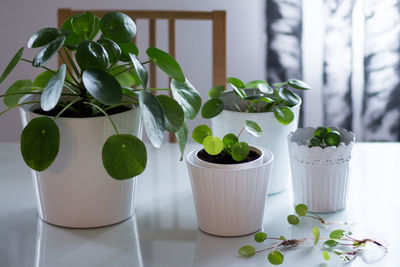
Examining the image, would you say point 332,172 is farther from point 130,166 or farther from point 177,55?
point 177,55

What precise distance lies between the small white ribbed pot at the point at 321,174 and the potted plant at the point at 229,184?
8 cm

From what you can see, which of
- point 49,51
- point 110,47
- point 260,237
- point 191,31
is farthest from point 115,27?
point 191,31

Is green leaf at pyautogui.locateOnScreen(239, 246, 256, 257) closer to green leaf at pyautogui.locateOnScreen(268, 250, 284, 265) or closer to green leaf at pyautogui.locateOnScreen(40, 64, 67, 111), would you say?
green leaf at pyautogui.locateOnScreen(268, 250, 284, 265)

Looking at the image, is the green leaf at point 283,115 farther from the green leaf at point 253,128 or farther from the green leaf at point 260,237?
the green leaf at point 260,237

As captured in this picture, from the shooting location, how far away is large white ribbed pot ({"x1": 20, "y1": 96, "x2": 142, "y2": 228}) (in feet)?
2.94

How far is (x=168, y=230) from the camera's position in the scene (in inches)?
38.3

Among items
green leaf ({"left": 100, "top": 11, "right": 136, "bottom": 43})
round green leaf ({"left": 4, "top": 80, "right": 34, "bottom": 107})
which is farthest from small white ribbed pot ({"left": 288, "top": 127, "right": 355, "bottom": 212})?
round green leaf ({"left": 4, "top": 80, "right": 34, "bottom": 107})

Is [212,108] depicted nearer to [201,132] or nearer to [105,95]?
[201,132]

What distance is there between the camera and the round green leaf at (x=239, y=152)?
900 millimetres

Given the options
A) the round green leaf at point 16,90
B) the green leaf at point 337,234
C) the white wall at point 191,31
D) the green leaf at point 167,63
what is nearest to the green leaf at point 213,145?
the green leaf at point 167,63

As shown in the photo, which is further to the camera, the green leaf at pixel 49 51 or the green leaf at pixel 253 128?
the green leaf at pixel 253 128

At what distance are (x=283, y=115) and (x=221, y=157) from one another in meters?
0.16

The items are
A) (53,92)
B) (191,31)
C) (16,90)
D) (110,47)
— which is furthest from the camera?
(191,31)

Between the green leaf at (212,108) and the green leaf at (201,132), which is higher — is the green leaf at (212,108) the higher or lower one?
the higher one
